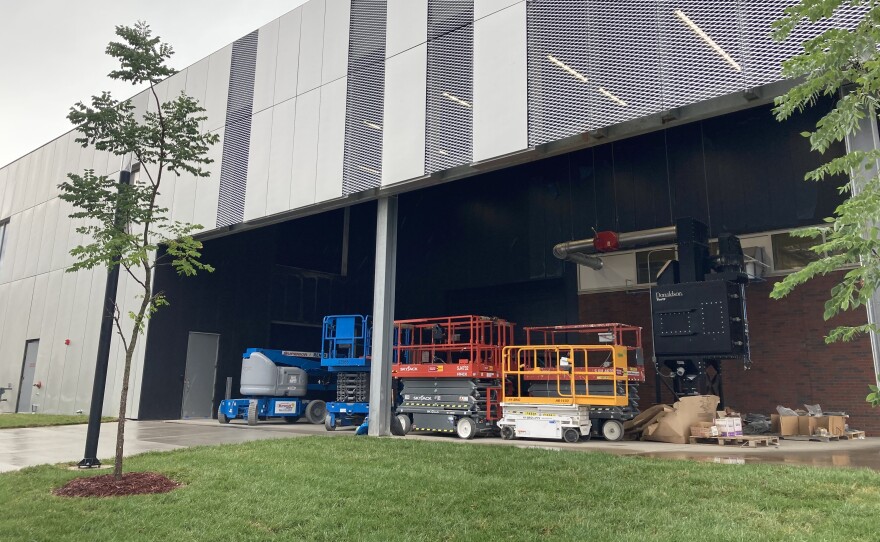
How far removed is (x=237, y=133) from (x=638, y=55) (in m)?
11.8

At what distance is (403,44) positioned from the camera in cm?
1356

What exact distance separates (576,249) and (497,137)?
32.0ft

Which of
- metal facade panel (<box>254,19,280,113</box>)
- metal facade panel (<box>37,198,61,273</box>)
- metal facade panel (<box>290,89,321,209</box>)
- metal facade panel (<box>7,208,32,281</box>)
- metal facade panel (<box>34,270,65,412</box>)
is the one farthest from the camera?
metal facade panel (<box>7,208,32,281</box>)

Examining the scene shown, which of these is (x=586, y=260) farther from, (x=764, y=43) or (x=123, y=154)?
(x=123, y=154)

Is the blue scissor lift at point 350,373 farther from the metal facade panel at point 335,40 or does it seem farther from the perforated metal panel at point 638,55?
the perforated metal panel at point 638,55

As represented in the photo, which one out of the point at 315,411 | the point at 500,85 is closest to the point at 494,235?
the point at 315,411

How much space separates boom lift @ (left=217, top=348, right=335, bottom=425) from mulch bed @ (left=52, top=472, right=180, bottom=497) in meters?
10.9

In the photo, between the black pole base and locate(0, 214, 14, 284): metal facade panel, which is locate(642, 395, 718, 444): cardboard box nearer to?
the black pole base

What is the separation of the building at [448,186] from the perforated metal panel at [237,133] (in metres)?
0.07

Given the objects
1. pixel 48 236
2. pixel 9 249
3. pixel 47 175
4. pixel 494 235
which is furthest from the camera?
pixel 9 249

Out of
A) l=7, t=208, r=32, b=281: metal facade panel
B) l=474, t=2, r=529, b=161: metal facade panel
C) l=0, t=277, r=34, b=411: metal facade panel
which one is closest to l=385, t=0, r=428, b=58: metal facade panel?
l=474, t=2, r=529, b=161: metal facade panel

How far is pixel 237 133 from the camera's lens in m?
17.4

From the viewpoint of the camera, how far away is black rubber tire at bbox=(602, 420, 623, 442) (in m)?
13.9

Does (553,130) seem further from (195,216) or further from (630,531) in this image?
(195,216)
